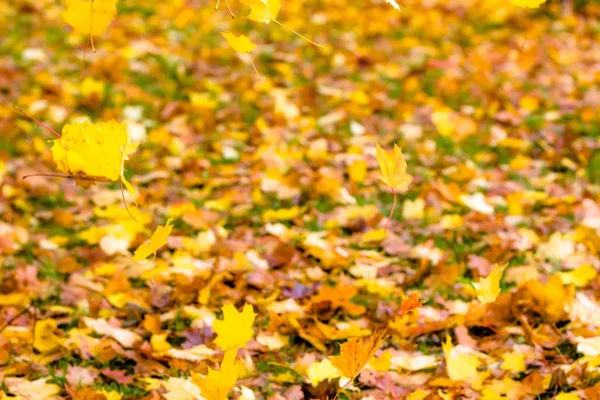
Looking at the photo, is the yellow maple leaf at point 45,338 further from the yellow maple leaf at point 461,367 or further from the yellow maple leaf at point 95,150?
the yellow maple leaf at point 461,367

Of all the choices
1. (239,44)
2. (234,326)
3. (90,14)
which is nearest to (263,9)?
(239,44)

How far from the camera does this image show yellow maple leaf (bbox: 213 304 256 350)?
1388 millimetres

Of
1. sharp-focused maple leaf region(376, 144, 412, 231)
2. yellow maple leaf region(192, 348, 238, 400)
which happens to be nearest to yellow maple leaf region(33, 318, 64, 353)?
yellow maple leaf region(192, 348, 238, 400)

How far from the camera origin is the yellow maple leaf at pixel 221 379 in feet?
4.46

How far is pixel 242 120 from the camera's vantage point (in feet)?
11.9

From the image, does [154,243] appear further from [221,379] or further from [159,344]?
[159,344]

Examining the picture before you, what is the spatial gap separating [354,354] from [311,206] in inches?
58.2

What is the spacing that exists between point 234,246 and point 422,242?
23.4 inches

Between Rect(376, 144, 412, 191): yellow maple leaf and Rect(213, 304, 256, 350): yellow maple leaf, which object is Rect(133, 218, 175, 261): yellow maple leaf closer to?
Rect(213, 304, 256, 350): yellow maple leaf

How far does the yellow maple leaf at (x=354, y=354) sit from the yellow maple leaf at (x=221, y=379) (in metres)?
0.17

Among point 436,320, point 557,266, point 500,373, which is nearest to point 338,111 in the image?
point 557,266

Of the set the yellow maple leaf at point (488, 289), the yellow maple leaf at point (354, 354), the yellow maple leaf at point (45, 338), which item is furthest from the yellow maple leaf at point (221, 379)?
the yellow maple leaf at point (45, 338)

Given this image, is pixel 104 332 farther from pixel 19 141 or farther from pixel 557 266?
pixel 19 141

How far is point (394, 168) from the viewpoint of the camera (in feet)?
4.96
